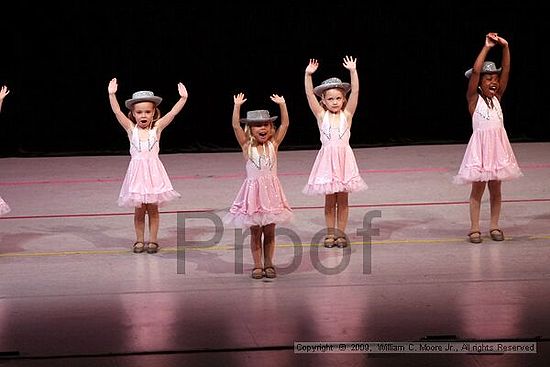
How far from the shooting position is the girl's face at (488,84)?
812cm

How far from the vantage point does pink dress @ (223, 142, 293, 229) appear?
7.15 m

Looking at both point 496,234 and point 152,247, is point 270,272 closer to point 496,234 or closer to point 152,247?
point 152,247

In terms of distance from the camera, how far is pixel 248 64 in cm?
1320

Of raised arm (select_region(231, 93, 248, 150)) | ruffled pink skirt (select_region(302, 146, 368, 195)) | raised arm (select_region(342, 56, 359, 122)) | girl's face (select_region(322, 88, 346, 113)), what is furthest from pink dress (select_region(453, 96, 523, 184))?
raised arm (select_region(231, 93, 248, 150))

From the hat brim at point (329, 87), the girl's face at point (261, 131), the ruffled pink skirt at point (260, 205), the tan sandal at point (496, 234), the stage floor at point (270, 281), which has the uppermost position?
the hat brim at point (329, 87)

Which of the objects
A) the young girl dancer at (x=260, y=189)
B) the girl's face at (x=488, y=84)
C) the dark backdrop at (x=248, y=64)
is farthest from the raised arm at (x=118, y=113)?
the dark backdrop at (x=248, y=64)

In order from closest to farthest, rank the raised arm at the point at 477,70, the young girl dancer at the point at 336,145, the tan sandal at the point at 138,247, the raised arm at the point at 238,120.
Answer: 1. the raised arm at the point at 238,120
2. the raised arm at the point at 477,70
3. the young girl dancer at the point at 336,145
4. the tan sandal at the point at 138,247

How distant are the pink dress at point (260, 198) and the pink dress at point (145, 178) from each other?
890 mm

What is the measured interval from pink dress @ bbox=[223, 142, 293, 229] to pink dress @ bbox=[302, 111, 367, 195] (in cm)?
84

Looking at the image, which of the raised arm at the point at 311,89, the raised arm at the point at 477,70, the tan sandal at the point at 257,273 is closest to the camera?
the tan sandal at the point at 257,273

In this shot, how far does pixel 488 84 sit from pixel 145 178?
2648 mm

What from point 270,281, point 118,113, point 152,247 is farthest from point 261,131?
point 152,247

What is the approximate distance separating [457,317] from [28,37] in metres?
8.13

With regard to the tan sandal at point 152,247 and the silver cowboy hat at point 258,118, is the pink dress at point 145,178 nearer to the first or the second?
the tan sandal at point 152,247
